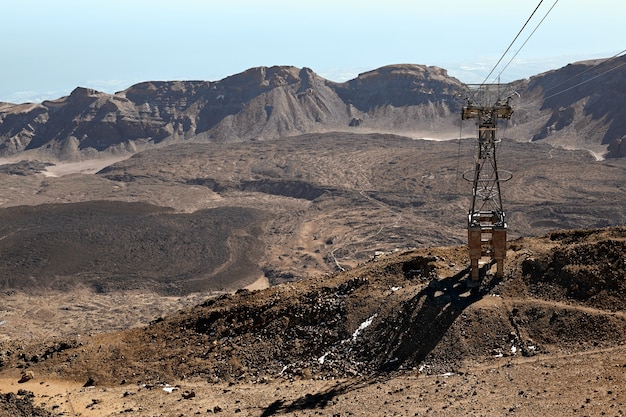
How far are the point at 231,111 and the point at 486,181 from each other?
148 metres

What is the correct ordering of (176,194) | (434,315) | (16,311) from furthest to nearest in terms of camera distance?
(176,194), (16,311), (434,315)

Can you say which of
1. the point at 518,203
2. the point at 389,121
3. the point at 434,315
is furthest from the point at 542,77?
the point at 434,315

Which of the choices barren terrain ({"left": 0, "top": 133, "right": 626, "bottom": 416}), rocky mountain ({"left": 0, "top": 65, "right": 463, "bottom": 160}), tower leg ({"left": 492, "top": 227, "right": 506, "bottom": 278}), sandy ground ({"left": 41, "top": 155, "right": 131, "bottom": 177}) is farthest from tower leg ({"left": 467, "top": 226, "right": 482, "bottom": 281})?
rocky mountain ({"left": 0, "top": 65, "right": 463, "bottom": 160})

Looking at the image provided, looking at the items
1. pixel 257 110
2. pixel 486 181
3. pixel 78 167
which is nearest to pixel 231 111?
pixel 257 110

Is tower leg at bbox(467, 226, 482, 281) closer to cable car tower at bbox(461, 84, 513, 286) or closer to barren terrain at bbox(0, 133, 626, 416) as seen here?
cable car tower at bbox(461, 84, 513, 286)

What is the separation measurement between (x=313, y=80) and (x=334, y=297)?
151 m

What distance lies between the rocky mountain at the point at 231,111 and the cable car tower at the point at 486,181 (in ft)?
440

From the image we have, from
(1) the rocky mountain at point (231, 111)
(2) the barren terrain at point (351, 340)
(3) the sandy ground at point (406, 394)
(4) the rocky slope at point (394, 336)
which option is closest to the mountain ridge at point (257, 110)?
(1) the rocky mountain at point (231, 111)

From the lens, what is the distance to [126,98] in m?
172

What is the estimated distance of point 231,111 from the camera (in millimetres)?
168500

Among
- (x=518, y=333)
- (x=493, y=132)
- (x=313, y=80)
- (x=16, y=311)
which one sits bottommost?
(x=16, y=311)

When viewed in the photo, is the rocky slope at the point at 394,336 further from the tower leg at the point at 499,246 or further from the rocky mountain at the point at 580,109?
the rocky mountain at the point at 580,109

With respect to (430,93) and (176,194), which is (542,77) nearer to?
(430,93)

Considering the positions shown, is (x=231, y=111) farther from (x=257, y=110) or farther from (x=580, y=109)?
(x=580, y=109)
